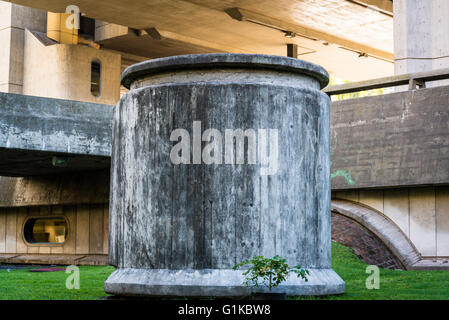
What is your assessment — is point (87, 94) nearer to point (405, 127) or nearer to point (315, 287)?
point (405, 127)

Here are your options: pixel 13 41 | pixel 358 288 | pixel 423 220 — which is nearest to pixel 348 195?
pixel 423 220

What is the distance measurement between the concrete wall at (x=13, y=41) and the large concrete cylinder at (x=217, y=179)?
74.2 feet

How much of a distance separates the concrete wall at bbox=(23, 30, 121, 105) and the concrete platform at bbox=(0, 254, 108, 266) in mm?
7907

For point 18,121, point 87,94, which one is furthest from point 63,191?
point 87,94

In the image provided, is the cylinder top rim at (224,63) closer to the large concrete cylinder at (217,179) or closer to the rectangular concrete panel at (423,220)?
the large concrete cylinder at (217,179)

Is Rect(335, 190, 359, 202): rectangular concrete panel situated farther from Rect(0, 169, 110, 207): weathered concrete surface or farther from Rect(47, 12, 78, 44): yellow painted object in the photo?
Rect(47, 12, 78, 44): yellow painted object

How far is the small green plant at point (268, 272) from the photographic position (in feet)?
20.1

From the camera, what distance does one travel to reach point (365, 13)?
26438 millimetres

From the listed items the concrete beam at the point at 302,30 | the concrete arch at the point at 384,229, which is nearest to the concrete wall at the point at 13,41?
the concrete beam at the point at 302,30

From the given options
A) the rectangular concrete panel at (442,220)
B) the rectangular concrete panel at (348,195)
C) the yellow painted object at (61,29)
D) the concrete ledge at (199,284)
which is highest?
the yellow painted object at (61,29)

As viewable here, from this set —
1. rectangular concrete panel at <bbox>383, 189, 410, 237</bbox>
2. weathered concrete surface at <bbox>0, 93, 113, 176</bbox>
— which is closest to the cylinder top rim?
weathered concrete surface at <bbox>0, 93, 113, 176</bbox>

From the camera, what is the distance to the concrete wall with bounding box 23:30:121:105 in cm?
2722
